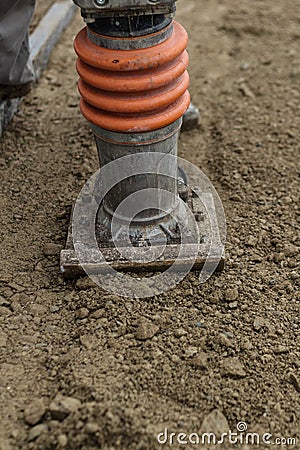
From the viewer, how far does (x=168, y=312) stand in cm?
233

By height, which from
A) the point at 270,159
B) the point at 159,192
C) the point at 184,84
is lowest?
the point at 270,159

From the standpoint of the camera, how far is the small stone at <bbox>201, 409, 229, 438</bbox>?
195 centimetres

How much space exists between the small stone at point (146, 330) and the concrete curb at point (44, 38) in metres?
1.68

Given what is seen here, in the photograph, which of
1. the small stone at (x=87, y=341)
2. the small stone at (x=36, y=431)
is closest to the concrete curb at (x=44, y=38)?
the small stone at (x=87, y=341)

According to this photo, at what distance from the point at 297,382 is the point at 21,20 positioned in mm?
2171

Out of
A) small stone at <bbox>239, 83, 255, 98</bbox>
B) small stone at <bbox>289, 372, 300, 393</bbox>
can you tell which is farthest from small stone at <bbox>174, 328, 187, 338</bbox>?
small stone at <bbox>239, 83, 255, 98</bbox>

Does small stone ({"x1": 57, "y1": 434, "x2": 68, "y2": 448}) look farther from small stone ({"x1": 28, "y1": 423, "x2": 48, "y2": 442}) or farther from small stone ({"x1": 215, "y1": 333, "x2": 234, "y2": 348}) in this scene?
small stone ({"x1": 215, "y1": 333, "x2": 234, "y2": 348})

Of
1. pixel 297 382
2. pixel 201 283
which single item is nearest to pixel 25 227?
pixel 201 283

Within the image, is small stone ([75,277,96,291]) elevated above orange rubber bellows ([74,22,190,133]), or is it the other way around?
orange rubber bellows ([74,22,190,133])

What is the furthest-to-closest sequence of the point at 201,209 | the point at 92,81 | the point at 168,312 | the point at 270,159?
1. the point at 270,159
2. the point at 201,209
3. the point at 168,312
4. the point at 92,81

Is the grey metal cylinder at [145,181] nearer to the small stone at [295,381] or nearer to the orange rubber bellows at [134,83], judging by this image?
the orange rubber bellows at [134,83]

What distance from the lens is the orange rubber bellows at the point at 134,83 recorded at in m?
2.02

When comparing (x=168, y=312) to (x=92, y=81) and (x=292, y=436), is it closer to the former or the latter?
(x=292, y=436)

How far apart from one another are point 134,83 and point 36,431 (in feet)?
4.19
